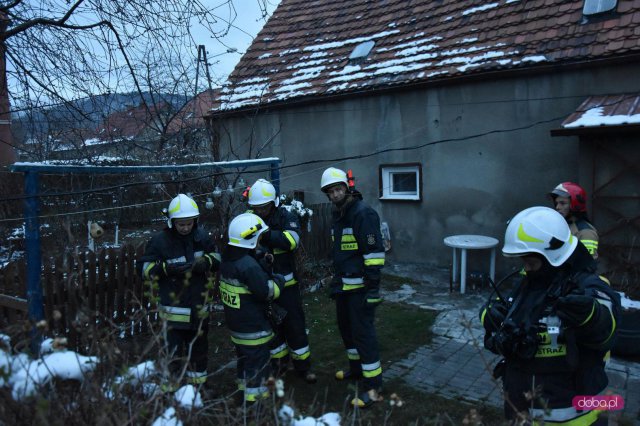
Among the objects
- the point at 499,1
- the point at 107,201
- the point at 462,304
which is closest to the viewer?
the point at 462,304

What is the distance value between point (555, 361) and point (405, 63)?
758cm

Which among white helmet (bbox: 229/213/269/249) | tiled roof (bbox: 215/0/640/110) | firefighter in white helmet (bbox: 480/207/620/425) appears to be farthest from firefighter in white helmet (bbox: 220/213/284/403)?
tiled roof (bbox: 215/0/640/110)

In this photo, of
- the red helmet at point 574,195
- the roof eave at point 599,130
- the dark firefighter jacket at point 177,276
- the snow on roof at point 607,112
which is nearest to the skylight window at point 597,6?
the snow on roof at point 607,112

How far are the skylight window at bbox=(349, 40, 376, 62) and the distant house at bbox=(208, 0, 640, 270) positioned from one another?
0.11 feet

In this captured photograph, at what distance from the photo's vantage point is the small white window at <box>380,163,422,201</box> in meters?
9.05

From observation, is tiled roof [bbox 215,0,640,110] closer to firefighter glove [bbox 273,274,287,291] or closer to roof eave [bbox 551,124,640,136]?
roof eave [bbox 551,124,640,136]

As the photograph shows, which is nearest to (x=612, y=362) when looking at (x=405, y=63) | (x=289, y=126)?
(x=405, y=63)

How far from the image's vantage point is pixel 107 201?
14.0m

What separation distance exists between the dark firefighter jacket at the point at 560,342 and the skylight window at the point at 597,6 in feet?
22.3

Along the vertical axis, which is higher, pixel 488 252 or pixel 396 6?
pixel 396 6

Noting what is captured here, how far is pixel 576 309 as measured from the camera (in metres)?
2.20

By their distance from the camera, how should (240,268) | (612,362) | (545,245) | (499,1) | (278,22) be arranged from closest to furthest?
(545,245) < (240,268) < (612,362) < (499,1) < (278,22)

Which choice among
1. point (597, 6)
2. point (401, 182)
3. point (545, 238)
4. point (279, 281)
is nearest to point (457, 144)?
point (401, 182)

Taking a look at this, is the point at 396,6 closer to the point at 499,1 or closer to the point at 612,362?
the point at 499,1
